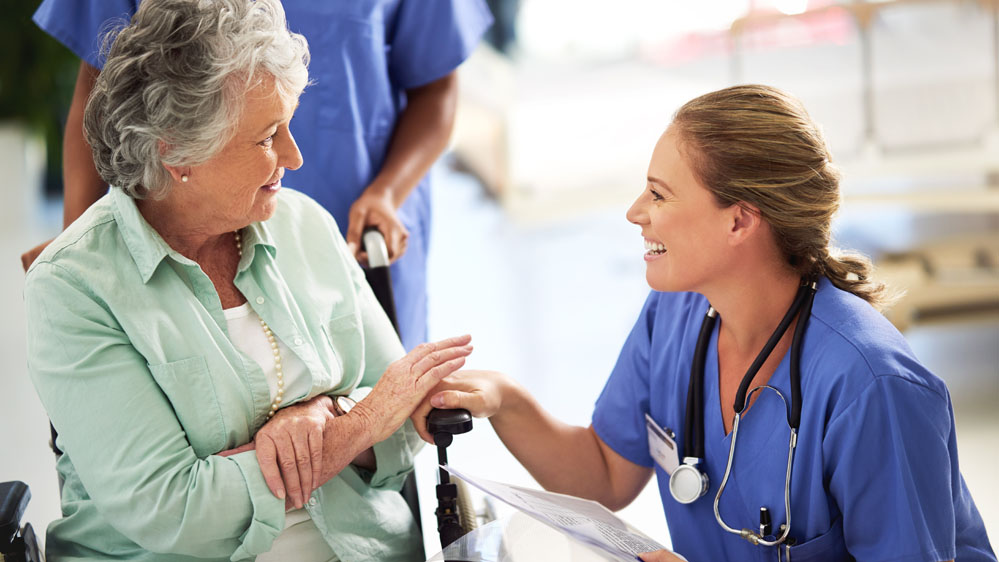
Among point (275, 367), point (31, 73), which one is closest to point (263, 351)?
point (275, 367)

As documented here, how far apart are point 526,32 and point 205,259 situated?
5.81 m

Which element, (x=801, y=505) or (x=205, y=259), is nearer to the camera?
(x=801, y=505)

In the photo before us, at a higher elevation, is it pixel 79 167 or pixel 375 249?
pixel 79 167

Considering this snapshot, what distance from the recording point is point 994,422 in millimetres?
3336

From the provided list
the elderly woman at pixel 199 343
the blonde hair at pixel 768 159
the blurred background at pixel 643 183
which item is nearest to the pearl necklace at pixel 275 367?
the elderly woman at pixel 199 343

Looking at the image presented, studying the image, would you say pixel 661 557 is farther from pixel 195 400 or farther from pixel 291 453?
pixel 195 400

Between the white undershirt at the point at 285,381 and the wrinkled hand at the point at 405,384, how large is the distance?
0.11 m

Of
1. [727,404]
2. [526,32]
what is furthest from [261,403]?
[526,32]

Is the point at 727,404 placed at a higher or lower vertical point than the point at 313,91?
lower

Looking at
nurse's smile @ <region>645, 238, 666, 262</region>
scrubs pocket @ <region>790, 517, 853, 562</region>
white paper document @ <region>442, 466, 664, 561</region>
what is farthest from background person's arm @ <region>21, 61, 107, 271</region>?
scrubs pocket @ <region>790, 517, 853, 562</region>

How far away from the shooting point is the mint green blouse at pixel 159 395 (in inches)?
53.4

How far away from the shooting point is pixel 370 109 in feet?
7.04

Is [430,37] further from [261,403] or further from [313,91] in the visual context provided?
[261,403]

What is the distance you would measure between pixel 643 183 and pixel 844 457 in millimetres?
3316
